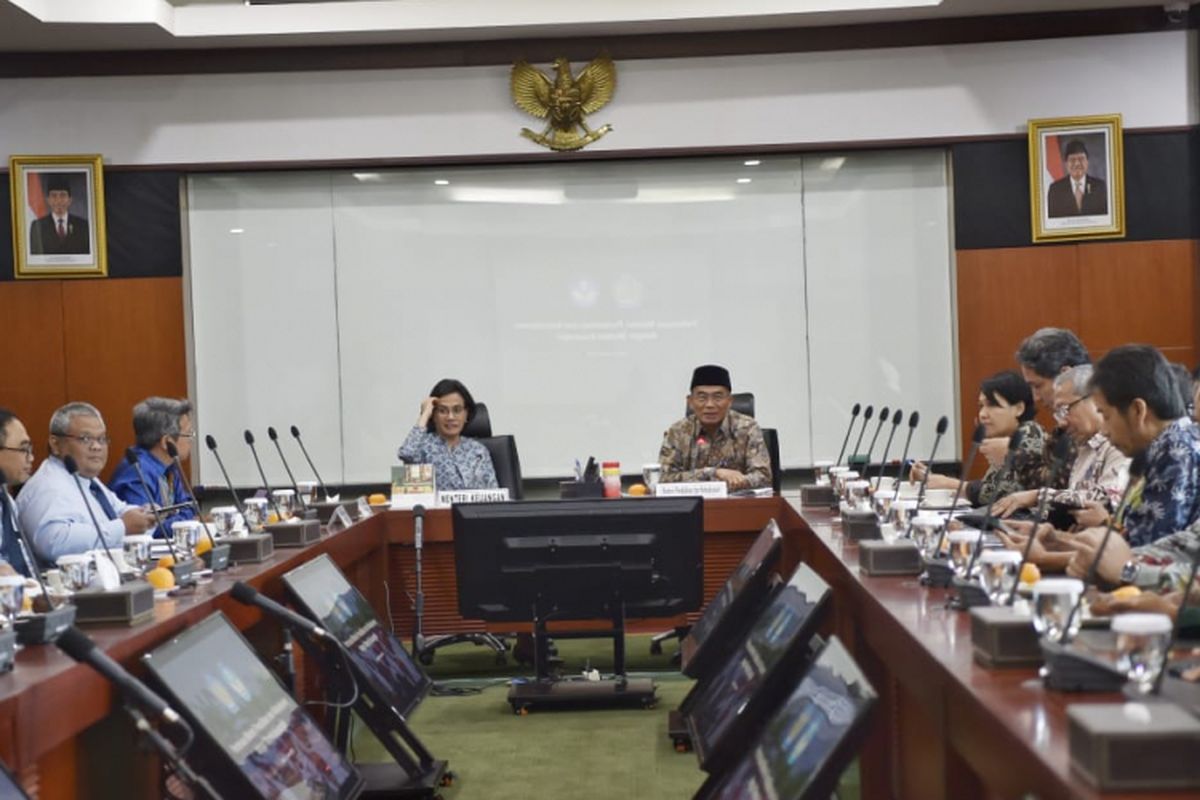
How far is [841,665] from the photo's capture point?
2.23 meters

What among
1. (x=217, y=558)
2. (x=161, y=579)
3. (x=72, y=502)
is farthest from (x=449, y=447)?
(x=161, y=579)

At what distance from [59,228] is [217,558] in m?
4.45

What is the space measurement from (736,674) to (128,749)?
1245 mm

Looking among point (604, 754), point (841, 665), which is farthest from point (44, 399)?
point (841, 665)

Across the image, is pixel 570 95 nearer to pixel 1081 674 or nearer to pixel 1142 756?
pixel 1081 674

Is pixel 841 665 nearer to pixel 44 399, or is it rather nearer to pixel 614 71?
pixel 614 71

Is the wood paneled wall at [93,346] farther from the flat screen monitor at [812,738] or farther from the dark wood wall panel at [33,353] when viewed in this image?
the flat screen monitor at [812,738]

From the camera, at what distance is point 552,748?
4.39 meters

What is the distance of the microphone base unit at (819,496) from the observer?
201 inches

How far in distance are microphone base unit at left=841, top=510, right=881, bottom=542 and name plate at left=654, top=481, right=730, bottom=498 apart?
164cm

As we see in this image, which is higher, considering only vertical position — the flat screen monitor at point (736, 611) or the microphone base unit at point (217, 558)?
the microphone base unit at point (217, 558)

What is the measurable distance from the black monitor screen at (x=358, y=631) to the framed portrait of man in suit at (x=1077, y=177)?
4.62 metres

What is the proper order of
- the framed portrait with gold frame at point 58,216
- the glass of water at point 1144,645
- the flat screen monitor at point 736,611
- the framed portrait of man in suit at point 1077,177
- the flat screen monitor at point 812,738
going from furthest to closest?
the framed portrait with gold frame at point 58,216
the framed portrait of man in suit at point 1077,177
the flat screen monitor at point 736,611
the flat screen monitor at point 812,738
the glass of water at point 1144,645

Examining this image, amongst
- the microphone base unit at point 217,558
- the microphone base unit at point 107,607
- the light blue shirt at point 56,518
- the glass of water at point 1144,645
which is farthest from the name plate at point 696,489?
the glass of water at point 1144,645
